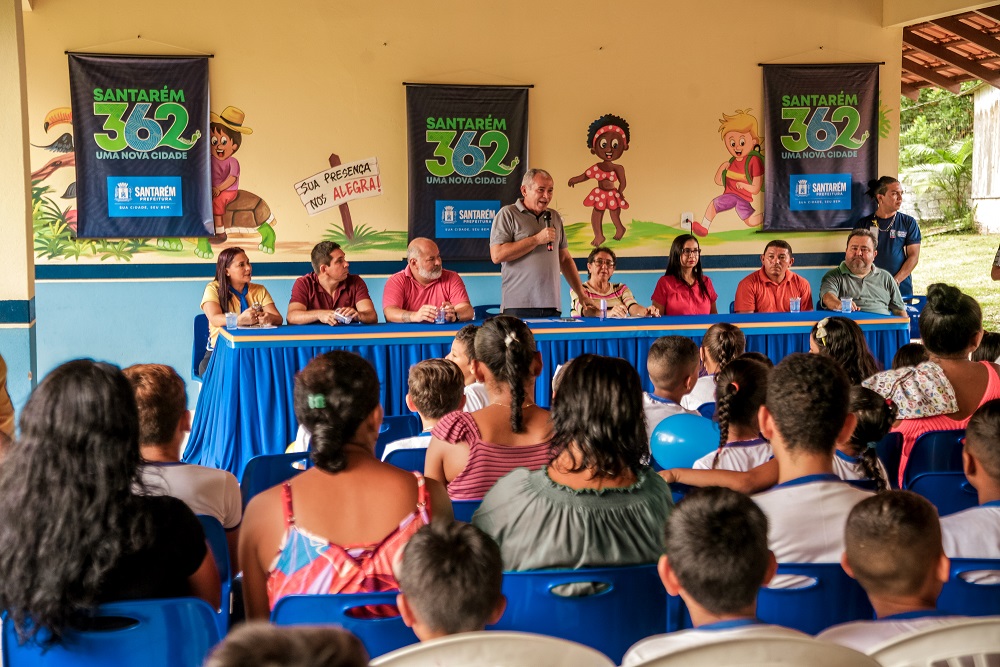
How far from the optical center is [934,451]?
3150 mm

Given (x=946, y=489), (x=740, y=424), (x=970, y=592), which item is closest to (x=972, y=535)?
(x=970, y=592)

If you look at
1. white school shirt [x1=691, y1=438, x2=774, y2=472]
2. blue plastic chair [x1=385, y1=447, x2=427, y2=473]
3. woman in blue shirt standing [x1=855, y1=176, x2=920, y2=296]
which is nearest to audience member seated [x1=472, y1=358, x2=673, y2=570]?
Answer: white school shirt [x1=691, y1=438, x2=774, y2=472]

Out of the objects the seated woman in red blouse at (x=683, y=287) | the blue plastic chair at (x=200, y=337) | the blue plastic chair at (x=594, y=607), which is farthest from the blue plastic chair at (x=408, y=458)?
the blue plastic chair at (x=200, y=337)

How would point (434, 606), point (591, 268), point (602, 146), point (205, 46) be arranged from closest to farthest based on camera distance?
point (434, 606) < point (591, 268) < point (205, 46) < point (602, 146)

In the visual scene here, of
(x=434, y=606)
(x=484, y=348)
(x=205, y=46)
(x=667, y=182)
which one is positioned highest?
(x=205, y=46)

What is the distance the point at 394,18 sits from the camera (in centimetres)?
743

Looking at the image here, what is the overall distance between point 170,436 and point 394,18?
5606mm

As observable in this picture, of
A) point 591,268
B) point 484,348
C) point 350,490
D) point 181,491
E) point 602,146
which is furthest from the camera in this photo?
point 602,146

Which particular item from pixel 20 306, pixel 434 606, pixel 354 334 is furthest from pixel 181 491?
pixel 20 306

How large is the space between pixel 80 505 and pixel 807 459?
1.59 m

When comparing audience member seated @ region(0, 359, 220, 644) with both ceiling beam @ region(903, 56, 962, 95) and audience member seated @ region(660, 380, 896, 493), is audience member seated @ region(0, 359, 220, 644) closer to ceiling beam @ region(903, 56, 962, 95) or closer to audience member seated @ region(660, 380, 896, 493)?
audience member seated @ region(660, 380, 896, 493)

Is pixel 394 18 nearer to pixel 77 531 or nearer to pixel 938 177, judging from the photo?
pixel 77 531

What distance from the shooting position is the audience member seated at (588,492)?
6.77ft

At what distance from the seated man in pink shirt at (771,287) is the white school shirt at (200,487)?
4430 millimetres
